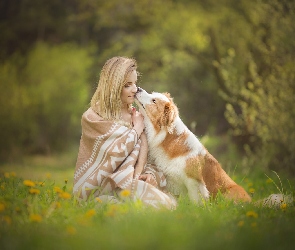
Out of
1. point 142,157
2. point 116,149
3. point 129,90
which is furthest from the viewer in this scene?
point 129,90

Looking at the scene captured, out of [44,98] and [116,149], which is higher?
[116,149]

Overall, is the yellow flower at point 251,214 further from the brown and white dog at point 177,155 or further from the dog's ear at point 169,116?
the dog's ear at point 169,116

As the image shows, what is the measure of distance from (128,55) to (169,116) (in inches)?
322

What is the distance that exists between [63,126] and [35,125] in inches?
34.5

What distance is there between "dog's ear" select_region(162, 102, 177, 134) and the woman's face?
36 cm

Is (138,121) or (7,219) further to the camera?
(138,121)

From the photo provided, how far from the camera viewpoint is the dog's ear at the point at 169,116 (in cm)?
434

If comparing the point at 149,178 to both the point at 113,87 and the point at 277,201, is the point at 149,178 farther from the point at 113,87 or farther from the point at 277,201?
the point at 277,201

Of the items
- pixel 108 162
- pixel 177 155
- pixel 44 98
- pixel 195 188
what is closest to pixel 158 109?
pixel 177 155

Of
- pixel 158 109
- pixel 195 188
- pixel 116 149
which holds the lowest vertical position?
pixel 195 188

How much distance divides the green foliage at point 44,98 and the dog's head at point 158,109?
8015 millimetres

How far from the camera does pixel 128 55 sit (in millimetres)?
12273

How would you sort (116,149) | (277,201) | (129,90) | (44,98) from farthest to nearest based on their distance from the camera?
1. (44,98)
2. (129,90)
3. (116,149)
4. (277,201)

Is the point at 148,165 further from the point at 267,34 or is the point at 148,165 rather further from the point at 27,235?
the point at 267,34
